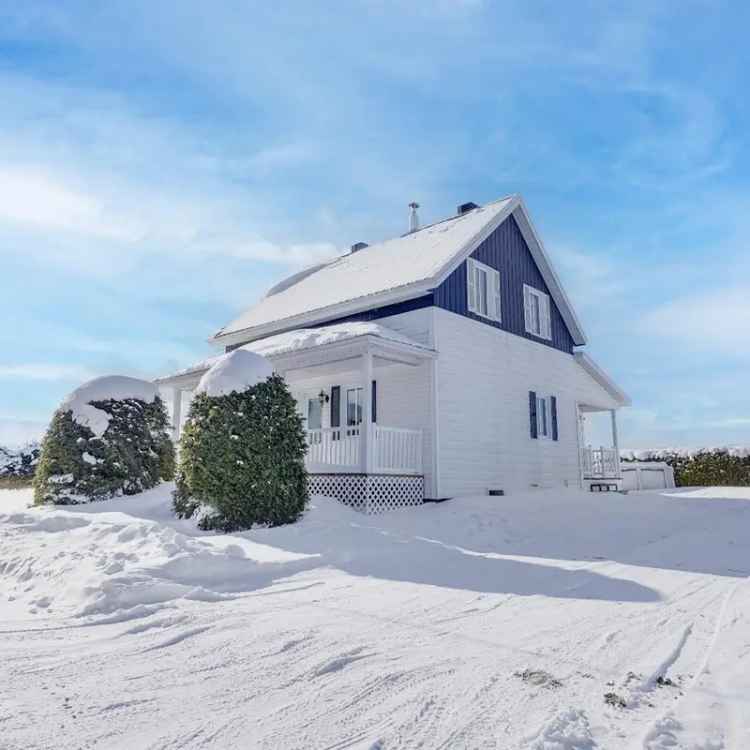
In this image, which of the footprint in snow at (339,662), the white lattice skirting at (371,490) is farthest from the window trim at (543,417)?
the footprint in snow at (339,662)

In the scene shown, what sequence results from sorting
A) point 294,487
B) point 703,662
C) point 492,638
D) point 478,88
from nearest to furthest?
point 703,662 < point 492,638 < point 478,88 < point 294,487

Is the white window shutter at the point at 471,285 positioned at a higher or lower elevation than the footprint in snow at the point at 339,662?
higher

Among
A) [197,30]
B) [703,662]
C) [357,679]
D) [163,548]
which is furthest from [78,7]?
[703,662]

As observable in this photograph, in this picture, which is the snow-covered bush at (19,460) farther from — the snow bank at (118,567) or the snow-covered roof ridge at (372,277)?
the snow bank at (118,567)

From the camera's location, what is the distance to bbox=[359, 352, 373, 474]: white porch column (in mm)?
12312

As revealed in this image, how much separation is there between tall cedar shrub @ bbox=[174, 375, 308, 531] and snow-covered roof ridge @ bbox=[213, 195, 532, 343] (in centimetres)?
524

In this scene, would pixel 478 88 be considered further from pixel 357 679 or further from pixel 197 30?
pixel 357 679

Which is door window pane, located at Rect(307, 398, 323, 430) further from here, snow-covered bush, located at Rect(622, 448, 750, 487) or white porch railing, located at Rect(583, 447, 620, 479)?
snow-covered bush, located at Rect(622, 448, 750, 487)

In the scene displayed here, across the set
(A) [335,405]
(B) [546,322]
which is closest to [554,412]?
(B) [546,322]

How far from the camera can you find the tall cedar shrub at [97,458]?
12.0 m

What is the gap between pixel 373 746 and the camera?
9.07 feet

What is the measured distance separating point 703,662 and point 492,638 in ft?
Answer: 4.45

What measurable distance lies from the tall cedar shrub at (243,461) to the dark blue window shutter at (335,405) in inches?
222

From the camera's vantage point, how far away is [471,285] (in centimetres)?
1574
